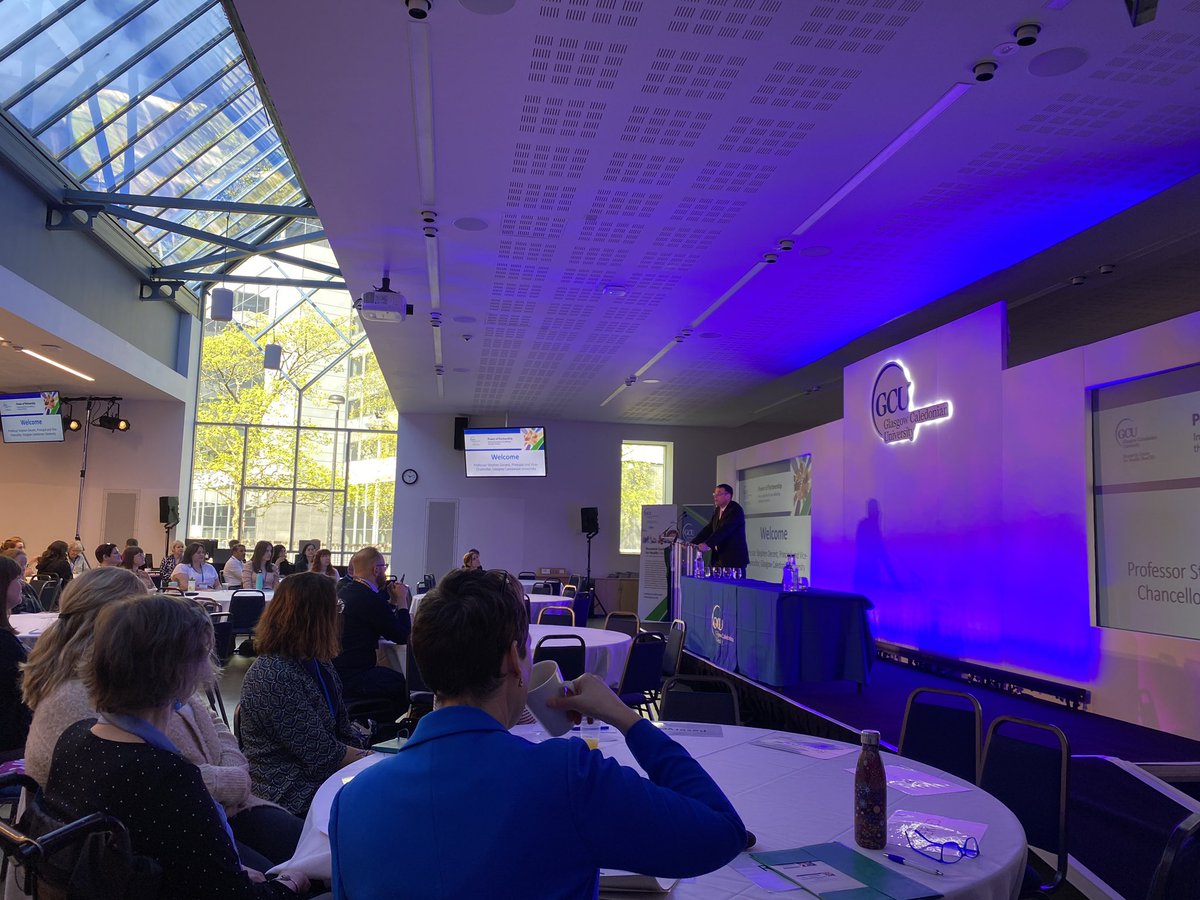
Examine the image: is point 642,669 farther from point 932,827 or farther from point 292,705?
point 932,827

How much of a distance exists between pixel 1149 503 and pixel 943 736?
3.21m

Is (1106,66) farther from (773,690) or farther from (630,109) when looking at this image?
(773,690)

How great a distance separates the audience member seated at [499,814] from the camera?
3.60 ft

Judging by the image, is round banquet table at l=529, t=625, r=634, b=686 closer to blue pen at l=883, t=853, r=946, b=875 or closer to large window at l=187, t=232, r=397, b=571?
blue pen at l=883, t=853, r=946, b=875

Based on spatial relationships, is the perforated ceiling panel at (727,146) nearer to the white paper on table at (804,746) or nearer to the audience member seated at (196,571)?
the white paper on table at (804,746)

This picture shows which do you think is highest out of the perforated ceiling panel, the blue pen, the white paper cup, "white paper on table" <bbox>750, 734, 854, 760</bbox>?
the perforated ceiling panel

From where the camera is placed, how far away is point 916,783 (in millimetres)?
2363

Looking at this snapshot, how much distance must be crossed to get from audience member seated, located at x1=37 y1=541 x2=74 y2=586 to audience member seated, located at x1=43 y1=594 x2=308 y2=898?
26.2ft

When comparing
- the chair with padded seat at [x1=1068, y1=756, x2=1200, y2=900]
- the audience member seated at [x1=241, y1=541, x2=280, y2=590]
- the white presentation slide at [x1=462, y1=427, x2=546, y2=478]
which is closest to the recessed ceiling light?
the audience member seated at [x1=241, y1=541, x2=280, y2=590]

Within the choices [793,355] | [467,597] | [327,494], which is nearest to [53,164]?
[327,494]

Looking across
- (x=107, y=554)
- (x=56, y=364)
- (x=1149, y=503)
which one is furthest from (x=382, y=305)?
(x=56, y=364)

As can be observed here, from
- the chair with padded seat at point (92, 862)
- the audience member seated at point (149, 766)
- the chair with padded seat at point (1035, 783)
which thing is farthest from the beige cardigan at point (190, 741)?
the chair with padded seat at point (1035, 783)

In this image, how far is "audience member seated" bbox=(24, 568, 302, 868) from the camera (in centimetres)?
219

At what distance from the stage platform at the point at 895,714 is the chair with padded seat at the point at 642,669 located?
39.1 inches
